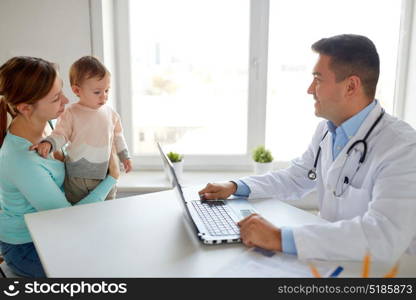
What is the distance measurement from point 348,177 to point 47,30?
73.3 inches

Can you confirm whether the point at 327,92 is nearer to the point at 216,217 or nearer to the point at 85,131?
the point at 216,217

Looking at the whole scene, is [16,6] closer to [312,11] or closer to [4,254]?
[4,254]

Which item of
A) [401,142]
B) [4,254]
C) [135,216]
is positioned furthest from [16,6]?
[401,142]

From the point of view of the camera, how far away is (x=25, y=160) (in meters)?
1.47

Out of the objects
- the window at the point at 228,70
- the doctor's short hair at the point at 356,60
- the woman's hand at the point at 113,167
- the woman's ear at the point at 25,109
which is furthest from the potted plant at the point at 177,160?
the doctor's short hair at the point at 356,60

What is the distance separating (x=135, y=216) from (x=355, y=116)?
2.78 feet

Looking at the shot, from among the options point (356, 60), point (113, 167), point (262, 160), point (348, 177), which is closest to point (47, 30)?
point (113, 167)

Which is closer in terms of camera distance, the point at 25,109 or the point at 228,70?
the point at 25,109

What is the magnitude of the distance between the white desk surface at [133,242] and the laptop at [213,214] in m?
0.03

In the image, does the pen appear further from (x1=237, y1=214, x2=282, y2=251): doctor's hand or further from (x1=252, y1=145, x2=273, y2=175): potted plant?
(x1=252, y1=145, x2=273, y2=175): potted plant

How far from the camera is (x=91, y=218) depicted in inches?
53.1

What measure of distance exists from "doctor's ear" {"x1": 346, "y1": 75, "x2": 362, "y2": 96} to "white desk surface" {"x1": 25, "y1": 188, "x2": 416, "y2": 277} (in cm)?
46

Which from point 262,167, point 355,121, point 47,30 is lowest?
point 262,167

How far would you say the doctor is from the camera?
42.0 inches
